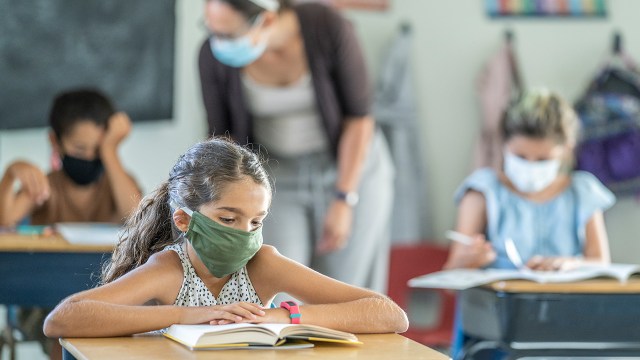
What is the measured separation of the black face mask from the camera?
4160 millimetres

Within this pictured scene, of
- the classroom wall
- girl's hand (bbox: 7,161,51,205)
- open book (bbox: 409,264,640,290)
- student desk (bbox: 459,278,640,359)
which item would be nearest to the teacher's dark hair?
girl's hand (bbox: 7,161,51,205)

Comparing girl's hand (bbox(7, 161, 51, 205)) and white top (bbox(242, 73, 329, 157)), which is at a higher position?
white top (bbox(242, 73, 329, 157))

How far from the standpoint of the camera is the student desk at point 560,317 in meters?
3.17

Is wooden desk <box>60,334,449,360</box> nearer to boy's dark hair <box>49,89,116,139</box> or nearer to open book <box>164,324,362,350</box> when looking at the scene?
open book <box>164,324,362,350</box>

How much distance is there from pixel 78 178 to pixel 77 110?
0.25 metres

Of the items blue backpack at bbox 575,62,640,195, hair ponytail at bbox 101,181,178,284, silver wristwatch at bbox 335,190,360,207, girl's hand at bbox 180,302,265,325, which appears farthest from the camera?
blue backpack at bbox 575,62,640,195

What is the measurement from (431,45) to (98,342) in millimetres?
3906

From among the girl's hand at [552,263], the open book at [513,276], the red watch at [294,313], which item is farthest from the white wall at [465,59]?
the red watch at [294,313]

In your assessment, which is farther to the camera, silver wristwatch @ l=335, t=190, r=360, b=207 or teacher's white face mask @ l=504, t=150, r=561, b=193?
silver wristwatch @ l=335, t=190, r=360, b=207

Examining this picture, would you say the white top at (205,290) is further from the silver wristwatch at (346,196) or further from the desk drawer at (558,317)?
the silver wristwatch at (346,196)

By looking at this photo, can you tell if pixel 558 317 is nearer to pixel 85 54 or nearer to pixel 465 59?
pixel 85 54

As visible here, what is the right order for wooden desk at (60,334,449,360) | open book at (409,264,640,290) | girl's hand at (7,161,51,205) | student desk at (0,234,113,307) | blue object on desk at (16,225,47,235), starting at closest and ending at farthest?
wooden desk at (60,334,449,360), open book at (409,264,640,290), student desk at (0,234,113,307), blue object on desk at (16,225,47,235), girl's hand at (7,161,51,205)

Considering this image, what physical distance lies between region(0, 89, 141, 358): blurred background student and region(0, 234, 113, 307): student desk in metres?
0.58

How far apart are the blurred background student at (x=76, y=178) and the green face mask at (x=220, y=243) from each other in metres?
1.73
